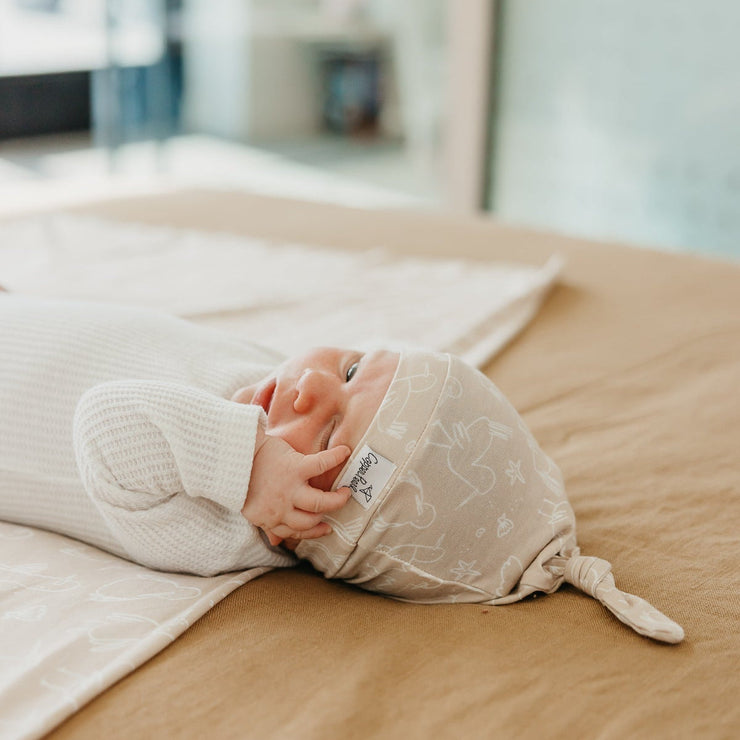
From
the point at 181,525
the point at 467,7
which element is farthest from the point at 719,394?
the point at 467,7

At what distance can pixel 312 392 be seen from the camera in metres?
0.86

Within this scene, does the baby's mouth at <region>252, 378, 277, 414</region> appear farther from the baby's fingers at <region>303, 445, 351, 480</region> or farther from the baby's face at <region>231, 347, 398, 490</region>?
the baby's fingers at <region>303, 445, 351, 480</region>

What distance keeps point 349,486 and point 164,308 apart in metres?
0.75

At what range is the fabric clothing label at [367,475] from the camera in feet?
2.64

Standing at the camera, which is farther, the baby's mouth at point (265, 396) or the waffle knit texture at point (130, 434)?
the baby's mouth at point (265, 396)

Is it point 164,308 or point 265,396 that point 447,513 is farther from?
point 164,308

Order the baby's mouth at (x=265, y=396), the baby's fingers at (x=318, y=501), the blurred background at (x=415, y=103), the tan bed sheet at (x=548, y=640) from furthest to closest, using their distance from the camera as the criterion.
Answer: the blurred background at (x=415, y=103) → the baby's mouth at (x=265, y=396) → the baby's fingers at (x=318, y=501) → the tan bed sheet at (x=548, y=640)

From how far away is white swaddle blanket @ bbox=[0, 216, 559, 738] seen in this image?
704 mm

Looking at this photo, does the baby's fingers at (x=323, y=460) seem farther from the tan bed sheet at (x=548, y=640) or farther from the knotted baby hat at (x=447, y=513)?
the tan bed sheet at (x=548, y=640)

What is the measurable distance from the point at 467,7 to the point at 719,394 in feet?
9.34

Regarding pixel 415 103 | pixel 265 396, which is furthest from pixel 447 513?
pixel 415 103

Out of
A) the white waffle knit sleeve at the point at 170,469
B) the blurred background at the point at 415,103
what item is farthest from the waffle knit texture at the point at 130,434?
the blurred background at the point at 415,103

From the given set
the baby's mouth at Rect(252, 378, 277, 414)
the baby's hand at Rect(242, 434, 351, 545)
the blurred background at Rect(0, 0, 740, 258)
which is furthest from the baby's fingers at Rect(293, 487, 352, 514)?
the blurred background at Rect(0, 0, 740, 258)

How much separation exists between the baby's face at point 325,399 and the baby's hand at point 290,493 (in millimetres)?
24
